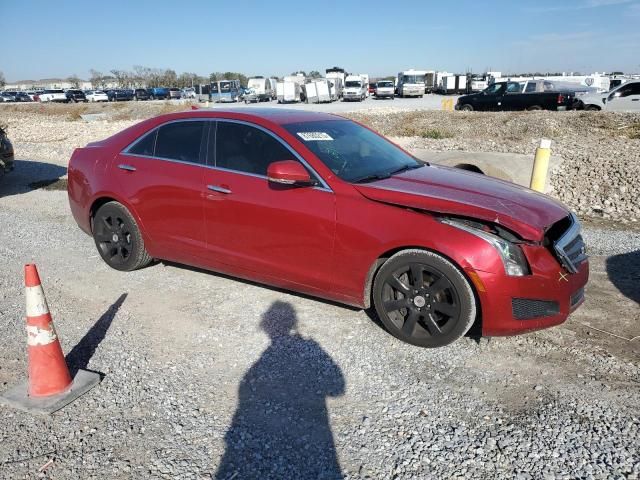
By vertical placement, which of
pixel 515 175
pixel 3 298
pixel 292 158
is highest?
pixel 292 158

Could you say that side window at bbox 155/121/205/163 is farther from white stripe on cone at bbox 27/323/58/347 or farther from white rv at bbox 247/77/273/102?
white rv at bbox 247/77/273/102

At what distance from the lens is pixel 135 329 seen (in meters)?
4.18

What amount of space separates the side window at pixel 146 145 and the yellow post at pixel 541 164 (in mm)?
4719

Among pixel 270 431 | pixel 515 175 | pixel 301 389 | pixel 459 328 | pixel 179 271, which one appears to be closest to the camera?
pixel 270 431

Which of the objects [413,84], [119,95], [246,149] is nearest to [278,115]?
[246,149]

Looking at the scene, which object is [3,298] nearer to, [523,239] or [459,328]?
[459,328]

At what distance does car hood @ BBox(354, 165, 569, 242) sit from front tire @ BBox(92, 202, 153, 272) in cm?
255

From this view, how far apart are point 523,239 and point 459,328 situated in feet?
2.46

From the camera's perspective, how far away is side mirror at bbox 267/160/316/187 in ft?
12.8

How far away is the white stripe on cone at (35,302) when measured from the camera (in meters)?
3.16

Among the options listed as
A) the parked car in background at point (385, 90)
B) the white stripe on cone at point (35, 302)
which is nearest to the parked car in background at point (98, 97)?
the parked car in background at point (385, 90)

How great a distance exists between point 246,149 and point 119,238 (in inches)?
72.9

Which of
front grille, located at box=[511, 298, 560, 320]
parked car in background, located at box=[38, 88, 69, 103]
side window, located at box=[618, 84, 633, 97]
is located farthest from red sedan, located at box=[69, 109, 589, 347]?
parked car in background, located at box=[38, 88, 69, 103]

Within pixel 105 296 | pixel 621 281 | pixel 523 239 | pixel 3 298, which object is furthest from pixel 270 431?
pixel 621 281
